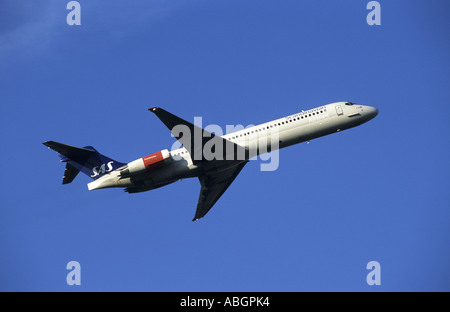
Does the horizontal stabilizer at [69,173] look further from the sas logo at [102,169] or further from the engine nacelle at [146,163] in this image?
the engine nacelle at [146,163]

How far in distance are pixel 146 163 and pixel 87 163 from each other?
8.00m

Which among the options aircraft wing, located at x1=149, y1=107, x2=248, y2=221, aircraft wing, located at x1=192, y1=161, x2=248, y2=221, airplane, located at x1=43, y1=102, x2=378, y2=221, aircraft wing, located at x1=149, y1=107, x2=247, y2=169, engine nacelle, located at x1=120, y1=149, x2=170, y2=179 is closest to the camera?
aircraft wing, located at x1=149, y1=107, x2=248, y2=221

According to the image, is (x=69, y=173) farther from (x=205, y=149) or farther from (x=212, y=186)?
(x=212, y=186)

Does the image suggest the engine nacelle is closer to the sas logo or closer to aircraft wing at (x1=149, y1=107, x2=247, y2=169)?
aircraft wing at (x1=149, y1=107, x2=247, y2=169)

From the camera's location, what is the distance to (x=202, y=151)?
5681 centimetres

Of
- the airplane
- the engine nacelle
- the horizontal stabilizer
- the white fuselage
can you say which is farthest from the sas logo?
the engine nacelle

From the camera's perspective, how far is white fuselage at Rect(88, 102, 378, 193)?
188 feet

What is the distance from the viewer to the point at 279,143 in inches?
2271

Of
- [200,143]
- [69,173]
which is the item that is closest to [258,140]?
[200,143]

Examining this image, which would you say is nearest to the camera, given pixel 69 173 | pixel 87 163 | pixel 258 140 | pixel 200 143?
pixel 200 143
